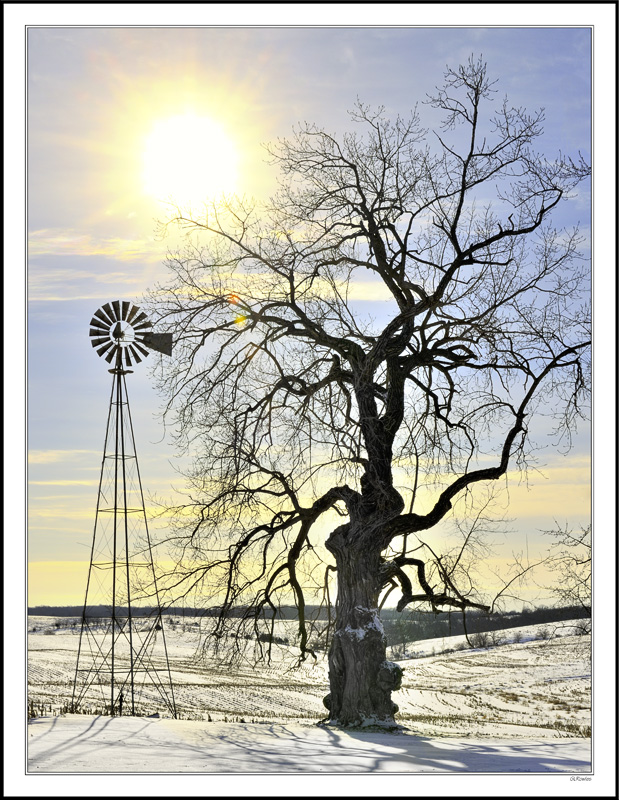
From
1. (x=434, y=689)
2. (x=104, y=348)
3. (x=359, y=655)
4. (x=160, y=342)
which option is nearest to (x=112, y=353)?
(x=104, y=348)

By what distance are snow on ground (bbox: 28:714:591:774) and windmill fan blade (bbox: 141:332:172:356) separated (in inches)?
237

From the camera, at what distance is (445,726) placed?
52.2 feet

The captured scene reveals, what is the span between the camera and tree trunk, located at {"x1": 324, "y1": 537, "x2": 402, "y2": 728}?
12586 millimetres

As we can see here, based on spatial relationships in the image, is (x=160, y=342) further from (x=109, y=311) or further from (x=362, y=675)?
(x=362, y=675)

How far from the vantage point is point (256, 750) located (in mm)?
9016

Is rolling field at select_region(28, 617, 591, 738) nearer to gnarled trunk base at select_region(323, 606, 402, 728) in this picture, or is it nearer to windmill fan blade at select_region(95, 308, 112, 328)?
gnarled trunk base at select_region(323, 606, 402, 728)

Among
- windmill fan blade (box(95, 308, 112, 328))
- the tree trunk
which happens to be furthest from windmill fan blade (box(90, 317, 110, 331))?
the tree trunk

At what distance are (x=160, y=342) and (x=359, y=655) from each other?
21.0 ft

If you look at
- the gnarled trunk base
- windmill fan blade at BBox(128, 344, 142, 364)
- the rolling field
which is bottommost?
the rolling field

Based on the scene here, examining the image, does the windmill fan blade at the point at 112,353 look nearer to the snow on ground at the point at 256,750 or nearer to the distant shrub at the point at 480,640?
the snow on ground at the point at 256,750

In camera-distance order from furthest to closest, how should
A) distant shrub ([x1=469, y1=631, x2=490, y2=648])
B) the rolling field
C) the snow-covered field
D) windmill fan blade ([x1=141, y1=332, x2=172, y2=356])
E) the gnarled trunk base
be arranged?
the rolling field → distant shrub ([x1=469, y1=631, x2=490, y2=648]) → windmill fan blade ([x1=141, y1=332, x2=172, y2=356]) → the gnarled trunk base → the snow-covered field
